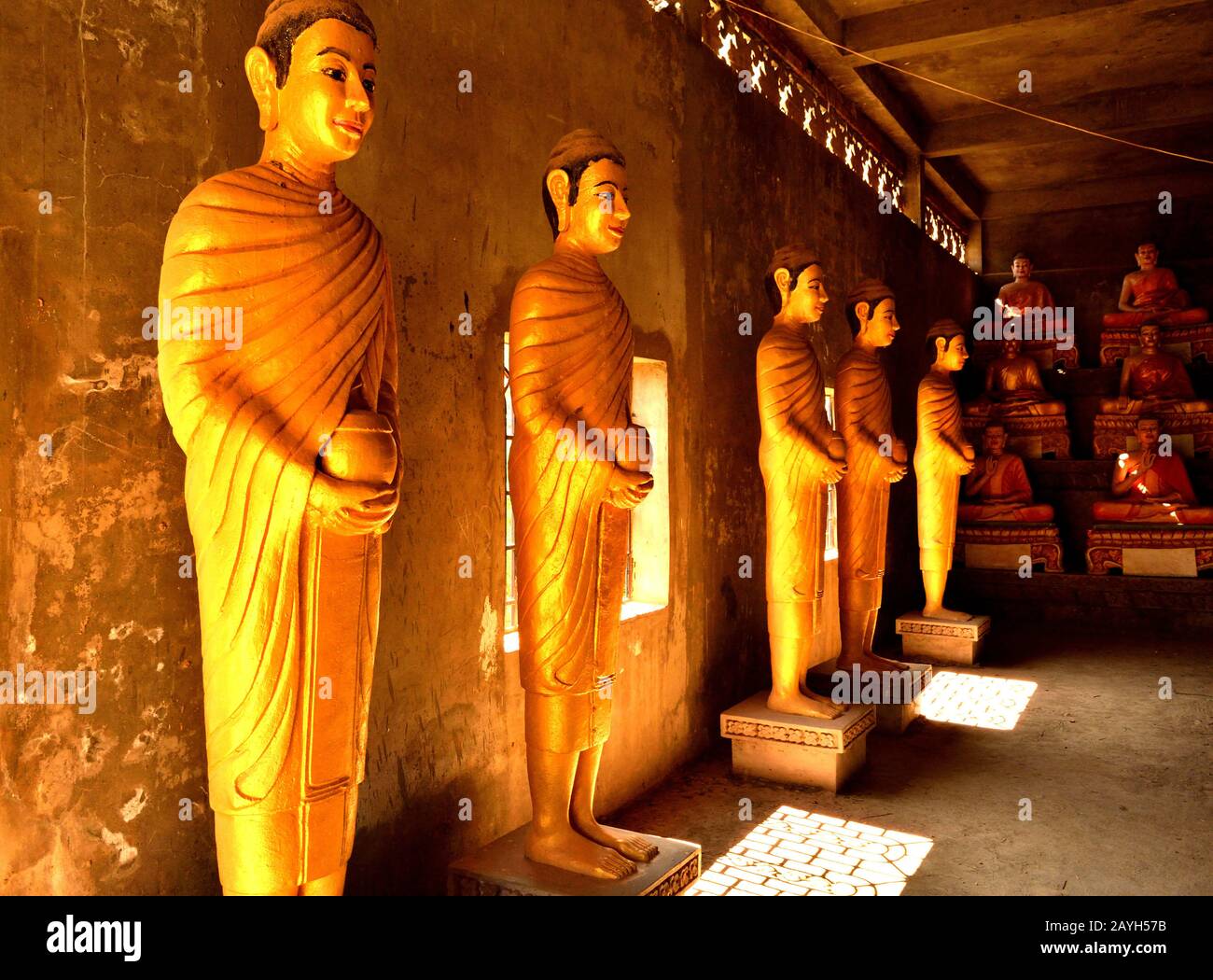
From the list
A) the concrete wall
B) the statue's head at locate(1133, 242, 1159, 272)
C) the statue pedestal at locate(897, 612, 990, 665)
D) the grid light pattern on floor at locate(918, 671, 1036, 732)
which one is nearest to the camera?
the concrete wall

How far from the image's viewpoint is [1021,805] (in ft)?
14.0

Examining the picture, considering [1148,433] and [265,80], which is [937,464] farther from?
[265,80]

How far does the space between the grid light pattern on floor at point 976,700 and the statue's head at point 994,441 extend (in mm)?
3893

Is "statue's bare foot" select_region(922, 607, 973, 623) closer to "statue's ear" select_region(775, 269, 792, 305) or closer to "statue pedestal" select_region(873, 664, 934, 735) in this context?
"statue pedestal" select_region(873, 664, 934, 735)

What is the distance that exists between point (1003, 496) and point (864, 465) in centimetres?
540

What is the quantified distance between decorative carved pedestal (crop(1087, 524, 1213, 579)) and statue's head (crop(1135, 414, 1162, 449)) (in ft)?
3.06

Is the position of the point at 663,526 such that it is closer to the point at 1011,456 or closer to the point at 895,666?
the point at 895,666

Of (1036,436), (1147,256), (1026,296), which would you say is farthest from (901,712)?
(1147,256)

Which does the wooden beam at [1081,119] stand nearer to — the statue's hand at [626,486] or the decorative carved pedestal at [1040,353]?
the decorative carved pedestal at [1040,353]

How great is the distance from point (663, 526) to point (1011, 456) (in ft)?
22.0

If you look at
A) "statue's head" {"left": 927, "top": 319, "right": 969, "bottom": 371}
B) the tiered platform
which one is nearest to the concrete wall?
"statue's head" {"left": 927, "top": 319, "right": 969, "bottom": 371}

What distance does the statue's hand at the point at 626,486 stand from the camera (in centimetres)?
288

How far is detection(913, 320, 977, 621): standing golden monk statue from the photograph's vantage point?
6.98 m
